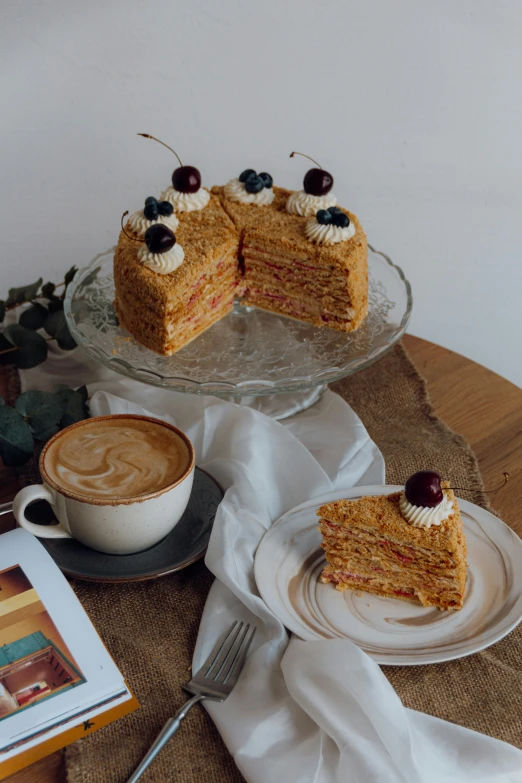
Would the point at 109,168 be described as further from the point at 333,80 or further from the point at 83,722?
the point at 83,722

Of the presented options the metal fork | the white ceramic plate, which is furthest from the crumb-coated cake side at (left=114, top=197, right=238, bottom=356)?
the metal fork

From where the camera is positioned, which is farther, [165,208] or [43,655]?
[165,208]

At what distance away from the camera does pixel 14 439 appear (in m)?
1.89

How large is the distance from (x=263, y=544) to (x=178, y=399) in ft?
1.81

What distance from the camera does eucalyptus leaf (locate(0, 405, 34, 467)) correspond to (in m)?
1.89

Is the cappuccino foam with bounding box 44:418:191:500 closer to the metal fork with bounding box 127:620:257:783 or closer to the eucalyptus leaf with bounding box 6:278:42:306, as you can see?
the metal fork with bounding box 127:620:257:783

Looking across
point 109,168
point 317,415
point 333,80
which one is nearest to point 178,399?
point 317,415

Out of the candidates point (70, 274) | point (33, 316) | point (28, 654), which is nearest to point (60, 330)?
point (33, 316)

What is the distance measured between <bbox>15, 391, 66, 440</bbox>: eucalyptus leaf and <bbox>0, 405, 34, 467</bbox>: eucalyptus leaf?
4 centimetres

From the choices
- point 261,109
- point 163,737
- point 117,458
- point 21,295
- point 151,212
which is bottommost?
point 163,737

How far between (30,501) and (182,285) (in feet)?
2.48

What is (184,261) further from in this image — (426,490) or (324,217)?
(426,490)

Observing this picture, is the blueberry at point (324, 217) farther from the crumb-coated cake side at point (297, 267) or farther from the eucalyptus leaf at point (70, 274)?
the eucalyptus leaf at point (70, 274)

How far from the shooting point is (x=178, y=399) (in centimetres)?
215
